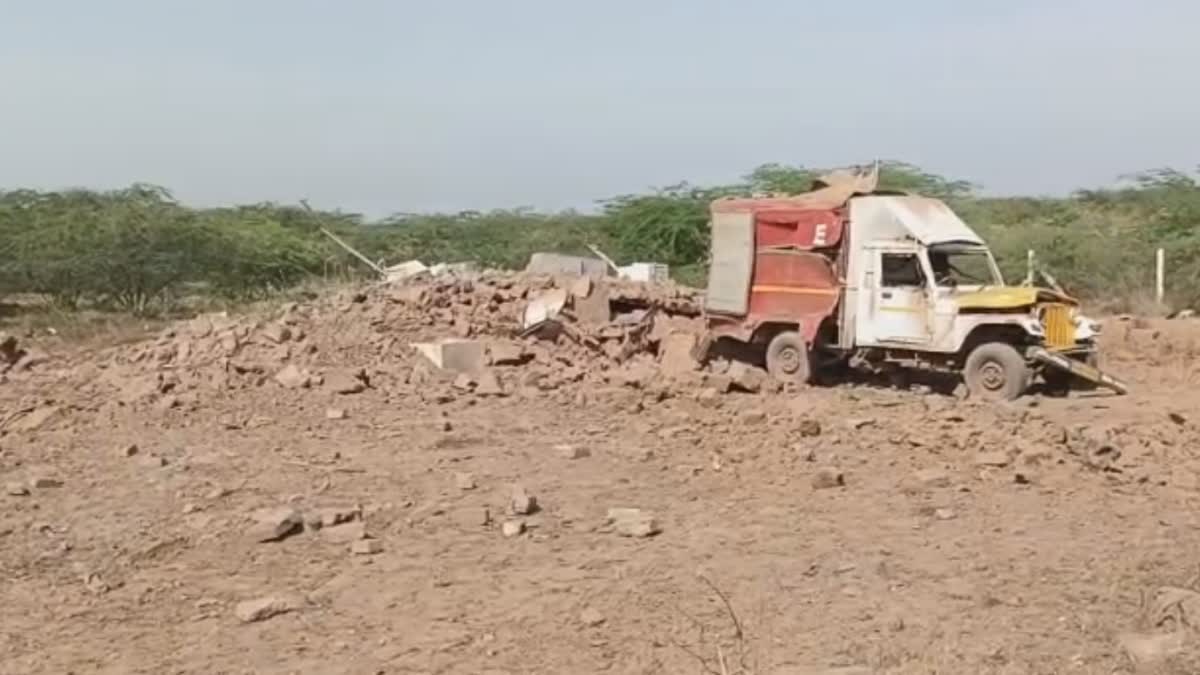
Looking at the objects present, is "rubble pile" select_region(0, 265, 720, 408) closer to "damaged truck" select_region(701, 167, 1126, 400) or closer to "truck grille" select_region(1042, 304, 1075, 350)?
"damaged truck" select_region(701, 167, 1126, 400)

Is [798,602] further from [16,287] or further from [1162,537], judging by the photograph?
[16,287]

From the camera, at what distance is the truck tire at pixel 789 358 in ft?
→ 49.9

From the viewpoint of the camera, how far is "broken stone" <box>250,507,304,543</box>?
8.23 meters

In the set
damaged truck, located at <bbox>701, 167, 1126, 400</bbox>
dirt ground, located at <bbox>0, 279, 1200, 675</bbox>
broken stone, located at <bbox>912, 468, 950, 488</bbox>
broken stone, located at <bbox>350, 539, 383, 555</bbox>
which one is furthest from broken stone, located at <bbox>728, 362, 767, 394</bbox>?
broken stone, located at <bbox>350, 539, 383, 555</bbox>

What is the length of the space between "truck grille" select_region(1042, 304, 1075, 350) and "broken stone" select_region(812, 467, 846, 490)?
523 cm

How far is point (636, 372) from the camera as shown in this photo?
14258mm

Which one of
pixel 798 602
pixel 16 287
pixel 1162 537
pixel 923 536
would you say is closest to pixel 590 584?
pixel 798 602

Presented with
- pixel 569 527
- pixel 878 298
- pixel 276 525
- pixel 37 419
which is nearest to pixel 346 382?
pixel 37 419

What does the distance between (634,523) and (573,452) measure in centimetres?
212

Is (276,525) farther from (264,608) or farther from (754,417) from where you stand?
(754,417)

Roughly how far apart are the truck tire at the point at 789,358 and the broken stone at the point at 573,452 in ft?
16.0

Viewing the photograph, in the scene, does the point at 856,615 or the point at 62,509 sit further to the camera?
the point at 62,509

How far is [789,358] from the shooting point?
15.4 m

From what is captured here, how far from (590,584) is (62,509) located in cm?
374
